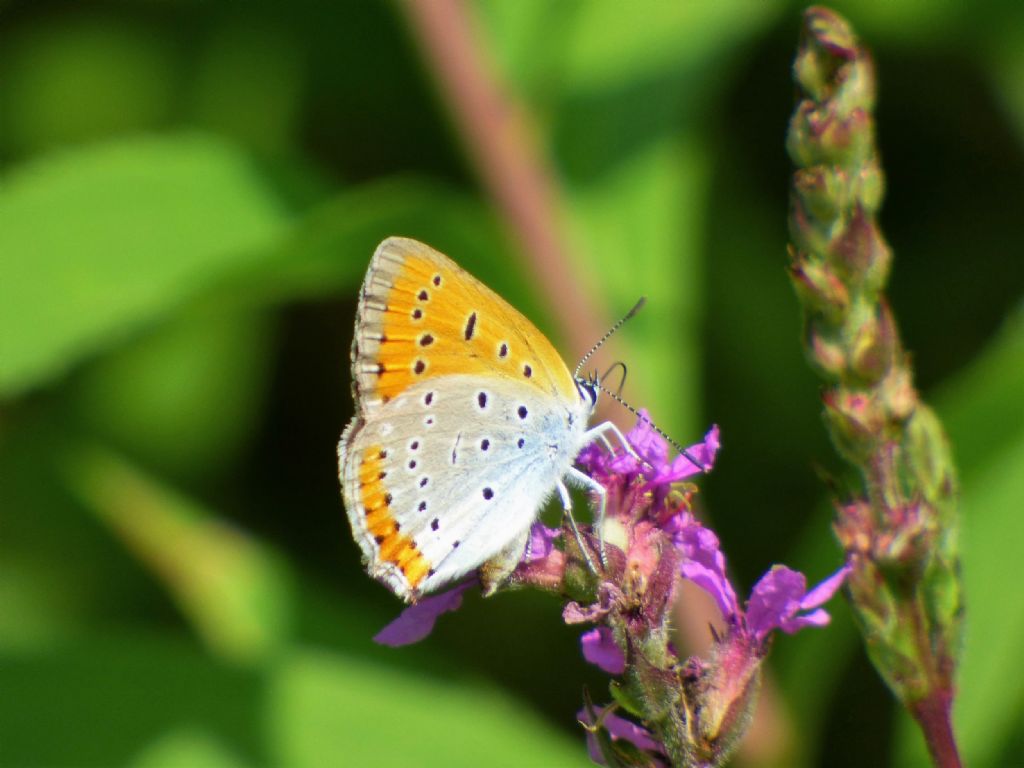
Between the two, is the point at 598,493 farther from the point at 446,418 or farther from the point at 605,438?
the point at 446,418

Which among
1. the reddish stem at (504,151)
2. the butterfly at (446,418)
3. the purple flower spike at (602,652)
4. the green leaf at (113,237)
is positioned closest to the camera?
the purple flower spike at (602,652)

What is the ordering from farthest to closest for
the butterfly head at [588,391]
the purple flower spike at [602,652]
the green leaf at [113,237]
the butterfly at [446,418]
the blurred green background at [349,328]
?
1. the blurred green background at [349,328]
2. the green leaf at [113,237]
3. the butterfly head at [588,391]
4. the butterfly at [446,418]
5. the purple flower spike at [602,652]

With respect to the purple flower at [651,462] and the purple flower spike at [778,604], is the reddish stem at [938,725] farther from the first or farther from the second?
the purple flower at [651,462]

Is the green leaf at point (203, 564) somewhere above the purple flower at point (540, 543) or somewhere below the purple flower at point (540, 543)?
below

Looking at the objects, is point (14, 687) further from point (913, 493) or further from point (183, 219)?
point (913, 493)

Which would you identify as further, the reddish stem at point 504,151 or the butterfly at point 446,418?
the reddish stem at point 504,151

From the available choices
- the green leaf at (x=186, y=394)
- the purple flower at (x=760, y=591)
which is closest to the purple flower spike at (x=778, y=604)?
the purple flower at (x=760, y=591)
